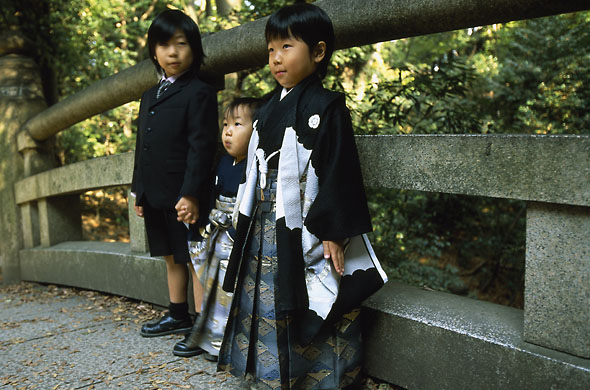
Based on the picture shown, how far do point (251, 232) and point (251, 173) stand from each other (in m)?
0.25

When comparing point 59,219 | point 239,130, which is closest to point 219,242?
point 239,130

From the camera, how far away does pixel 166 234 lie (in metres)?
2.60

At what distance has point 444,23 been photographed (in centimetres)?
175

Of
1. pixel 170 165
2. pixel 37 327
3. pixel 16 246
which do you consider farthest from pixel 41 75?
pixel 170 165

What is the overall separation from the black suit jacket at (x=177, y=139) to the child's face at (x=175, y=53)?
2.7 inches

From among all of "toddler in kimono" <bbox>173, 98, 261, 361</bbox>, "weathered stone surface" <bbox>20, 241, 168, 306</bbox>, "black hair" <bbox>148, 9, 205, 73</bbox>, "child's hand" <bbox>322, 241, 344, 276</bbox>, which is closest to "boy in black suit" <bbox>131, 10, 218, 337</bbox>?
"black hair" <bbox>148, 9, 205, 73</bbox>

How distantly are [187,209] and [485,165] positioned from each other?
4.48 feet

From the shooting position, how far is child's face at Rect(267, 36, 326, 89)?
1809mm

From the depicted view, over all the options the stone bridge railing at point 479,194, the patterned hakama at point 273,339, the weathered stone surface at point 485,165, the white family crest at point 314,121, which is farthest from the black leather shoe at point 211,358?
the white family crest at point 314,121

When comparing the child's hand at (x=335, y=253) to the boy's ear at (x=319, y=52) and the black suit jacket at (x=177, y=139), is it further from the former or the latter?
the black suit jacket at (x=177, y=139)

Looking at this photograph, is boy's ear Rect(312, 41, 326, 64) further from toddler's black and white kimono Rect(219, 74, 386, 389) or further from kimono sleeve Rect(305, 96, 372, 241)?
kimono sleeve Rect(305, 96, 372, 241)

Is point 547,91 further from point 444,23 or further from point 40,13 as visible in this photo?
point 40,13

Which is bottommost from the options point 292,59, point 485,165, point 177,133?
point 485,165

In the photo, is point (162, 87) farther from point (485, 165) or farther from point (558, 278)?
point (558, 278)
